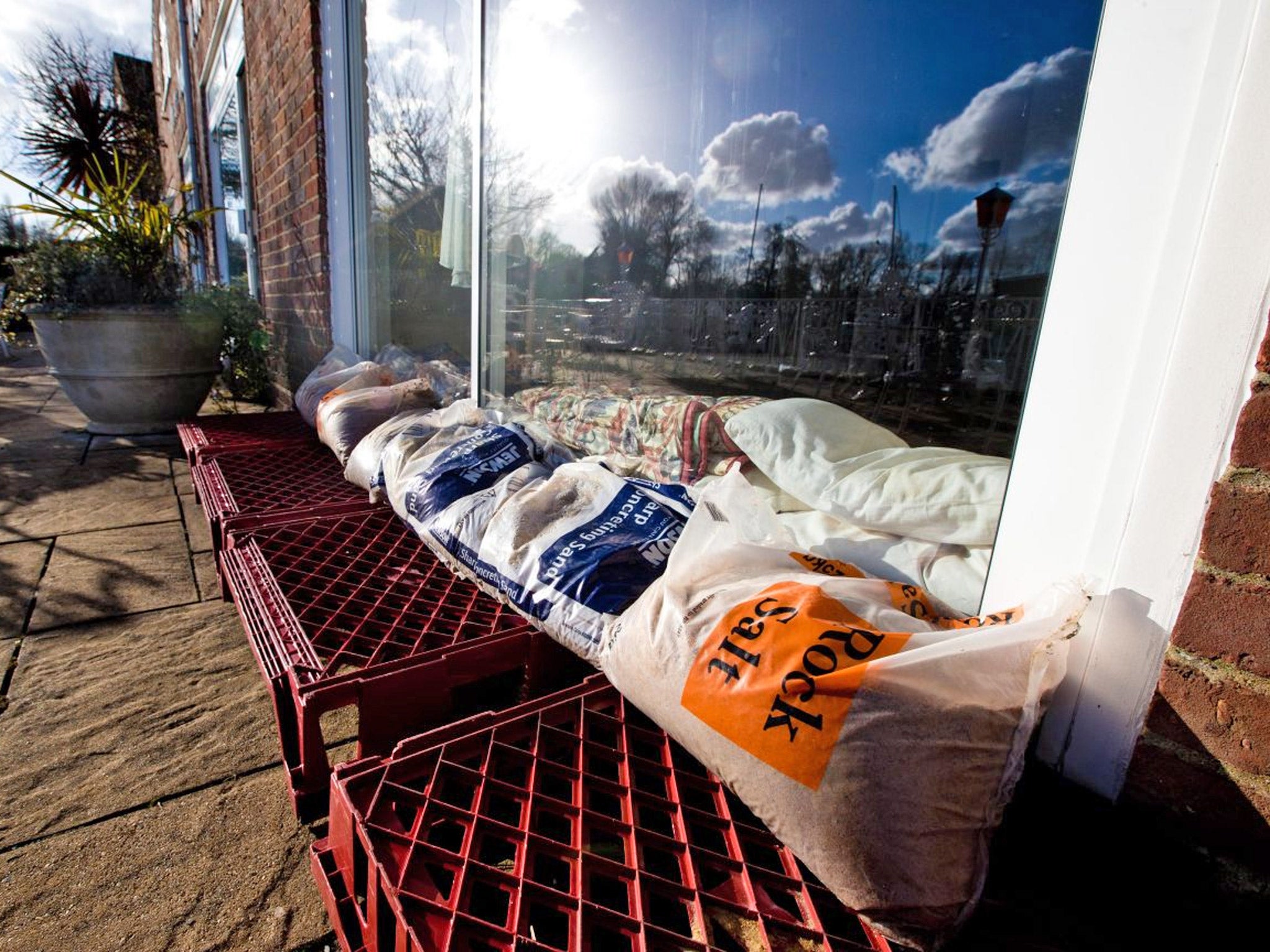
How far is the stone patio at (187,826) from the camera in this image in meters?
0.82

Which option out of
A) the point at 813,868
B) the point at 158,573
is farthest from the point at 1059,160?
the point at 158,573

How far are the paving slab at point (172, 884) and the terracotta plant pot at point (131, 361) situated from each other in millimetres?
3305

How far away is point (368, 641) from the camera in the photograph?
1181 mm

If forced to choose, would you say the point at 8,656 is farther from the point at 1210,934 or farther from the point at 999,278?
the point at 999,278

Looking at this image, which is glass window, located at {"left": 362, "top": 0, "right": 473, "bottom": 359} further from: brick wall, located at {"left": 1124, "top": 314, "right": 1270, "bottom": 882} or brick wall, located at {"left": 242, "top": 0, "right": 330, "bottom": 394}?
brick wall, located at {"left": 1124, "top": 314, "right": 1270, "bottom": 882}

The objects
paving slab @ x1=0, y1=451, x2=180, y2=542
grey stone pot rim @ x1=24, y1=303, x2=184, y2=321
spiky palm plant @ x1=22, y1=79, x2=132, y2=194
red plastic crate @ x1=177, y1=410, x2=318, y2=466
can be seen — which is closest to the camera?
paving slab @ x1=0, y1=451, x2=180, y2=542

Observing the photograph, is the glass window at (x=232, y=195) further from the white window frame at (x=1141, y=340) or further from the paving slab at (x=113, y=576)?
the white window frame at (x=1141, y=340)

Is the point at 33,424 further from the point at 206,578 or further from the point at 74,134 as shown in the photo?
the point at 74,134

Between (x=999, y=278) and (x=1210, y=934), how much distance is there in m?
1.46

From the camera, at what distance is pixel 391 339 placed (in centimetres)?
332

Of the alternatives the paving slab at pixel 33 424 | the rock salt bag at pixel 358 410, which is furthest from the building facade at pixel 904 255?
the paving slab at pixel 33 424

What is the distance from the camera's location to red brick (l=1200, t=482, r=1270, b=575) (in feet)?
2.34

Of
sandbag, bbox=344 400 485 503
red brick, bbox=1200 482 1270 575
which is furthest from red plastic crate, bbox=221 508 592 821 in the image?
red brick, bbox=1200 482 1270 575

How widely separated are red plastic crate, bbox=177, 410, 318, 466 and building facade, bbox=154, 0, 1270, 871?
61 cm
